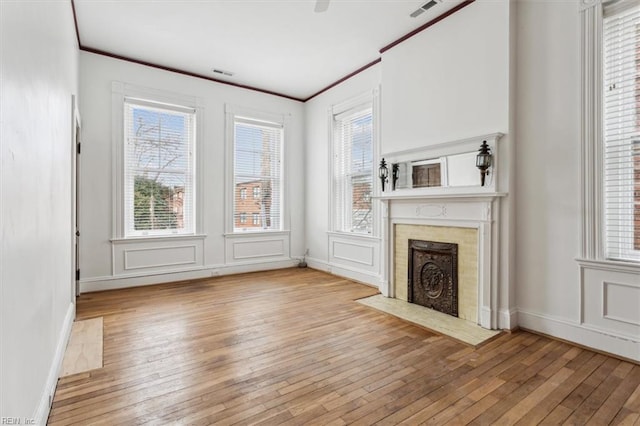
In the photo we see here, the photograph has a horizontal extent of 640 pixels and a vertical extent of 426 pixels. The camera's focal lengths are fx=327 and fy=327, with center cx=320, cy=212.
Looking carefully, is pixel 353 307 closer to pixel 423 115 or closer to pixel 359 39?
pixel 423 115

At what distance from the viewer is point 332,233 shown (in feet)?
19.1

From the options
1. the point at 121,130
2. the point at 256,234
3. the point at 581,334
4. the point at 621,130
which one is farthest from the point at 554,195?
the point at 121,130

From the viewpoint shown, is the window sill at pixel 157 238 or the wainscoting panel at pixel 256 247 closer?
the window sill at pixel 157 238

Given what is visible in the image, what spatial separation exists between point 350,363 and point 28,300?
206 centimetres

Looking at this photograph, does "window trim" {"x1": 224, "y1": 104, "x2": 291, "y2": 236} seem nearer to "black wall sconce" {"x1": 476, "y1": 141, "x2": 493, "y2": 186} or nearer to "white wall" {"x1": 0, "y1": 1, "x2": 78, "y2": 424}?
"white wall" {"x1": 0, "y1": 1, "x2": 78, "y2": 424}

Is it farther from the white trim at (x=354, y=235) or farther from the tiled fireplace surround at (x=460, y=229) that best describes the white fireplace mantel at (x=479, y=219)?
the white trim at (x=354, y=235)

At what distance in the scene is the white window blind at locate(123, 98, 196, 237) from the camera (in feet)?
16.2

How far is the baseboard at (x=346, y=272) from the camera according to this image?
5.02m

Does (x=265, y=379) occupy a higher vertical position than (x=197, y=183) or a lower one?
lower

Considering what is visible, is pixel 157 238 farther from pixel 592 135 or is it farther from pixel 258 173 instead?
pixel 592 135

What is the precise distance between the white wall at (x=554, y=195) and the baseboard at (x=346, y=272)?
211cm

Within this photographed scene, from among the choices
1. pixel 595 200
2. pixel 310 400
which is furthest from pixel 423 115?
pixel 310 400

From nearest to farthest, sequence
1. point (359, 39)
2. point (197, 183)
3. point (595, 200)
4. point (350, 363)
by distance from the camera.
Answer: point (350, 363), point (595, 200), point (359, 39), point (197, 183)

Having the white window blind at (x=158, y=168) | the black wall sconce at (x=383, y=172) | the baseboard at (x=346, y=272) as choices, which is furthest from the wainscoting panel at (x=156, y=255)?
the black wall sconce at (x=383, y=172)
